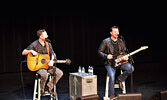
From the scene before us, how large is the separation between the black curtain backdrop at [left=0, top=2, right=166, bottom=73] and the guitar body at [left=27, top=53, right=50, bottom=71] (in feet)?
13.5

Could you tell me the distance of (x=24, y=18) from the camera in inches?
324

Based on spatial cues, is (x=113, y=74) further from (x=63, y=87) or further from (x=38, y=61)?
(x=63, y=87)

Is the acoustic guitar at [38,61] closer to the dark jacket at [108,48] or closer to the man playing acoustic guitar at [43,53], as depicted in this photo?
the man playing acoustic guitar at [43,53]

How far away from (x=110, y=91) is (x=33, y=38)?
15.5ft

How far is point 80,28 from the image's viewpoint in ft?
30.4

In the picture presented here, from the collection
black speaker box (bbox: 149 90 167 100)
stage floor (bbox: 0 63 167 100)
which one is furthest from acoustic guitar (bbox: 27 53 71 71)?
black speaker box (bbox: 149 90 167 100)

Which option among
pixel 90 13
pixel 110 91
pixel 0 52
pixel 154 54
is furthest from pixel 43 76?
pixel 154 54

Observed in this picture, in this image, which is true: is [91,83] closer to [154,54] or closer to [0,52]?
[0,52]

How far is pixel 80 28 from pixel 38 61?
5.10m

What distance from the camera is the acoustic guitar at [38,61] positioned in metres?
4.29

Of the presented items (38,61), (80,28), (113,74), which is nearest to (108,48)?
(113,74)

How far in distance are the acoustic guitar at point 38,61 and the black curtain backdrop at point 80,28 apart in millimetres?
4126

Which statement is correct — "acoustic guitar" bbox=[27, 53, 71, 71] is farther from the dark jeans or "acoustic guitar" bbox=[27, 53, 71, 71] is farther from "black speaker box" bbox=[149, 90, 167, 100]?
"black speaker box" bbox=[149, 90, 167, 100]

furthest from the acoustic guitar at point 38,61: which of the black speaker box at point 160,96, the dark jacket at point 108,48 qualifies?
the black speaker box at point 160,96
